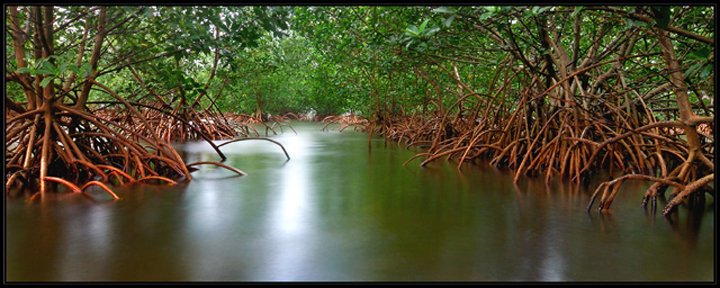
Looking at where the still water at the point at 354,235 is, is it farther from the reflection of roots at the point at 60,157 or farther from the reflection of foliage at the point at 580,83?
the reflection of foliage at the point at 580,83

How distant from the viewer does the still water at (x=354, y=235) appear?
1929 millimetres

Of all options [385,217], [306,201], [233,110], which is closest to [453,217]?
[385,217]

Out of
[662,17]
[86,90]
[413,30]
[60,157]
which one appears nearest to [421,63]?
[413,30]

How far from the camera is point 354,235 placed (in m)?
2.45

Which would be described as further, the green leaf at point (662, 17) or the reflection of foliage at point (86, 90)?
the reflection of foliage at point (86, 90)

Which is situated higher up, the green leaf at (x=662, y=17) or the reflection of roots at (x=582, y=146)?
the green leaf at (x=662, y=17)

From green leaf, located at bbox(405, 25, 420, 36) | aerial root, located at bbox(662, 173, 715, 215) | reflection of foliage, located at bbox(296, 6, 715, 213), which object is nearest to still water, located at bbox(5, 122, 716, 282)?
aerial root, located at bbox(662, 173, 715, 215)

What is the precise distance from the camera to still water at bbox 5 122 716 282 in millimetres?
1929

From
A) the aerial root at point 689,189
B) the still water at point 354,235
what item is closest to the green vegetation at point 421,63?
the aerial root at point 689,189

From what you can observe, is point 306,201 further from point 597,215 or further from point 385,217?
point 597,215

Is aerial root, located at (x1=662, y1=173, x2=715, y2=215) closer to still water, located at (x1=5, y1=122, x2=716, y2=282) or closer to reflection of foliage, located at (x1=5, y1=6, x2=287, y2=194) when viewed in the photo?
still water, located at (x1=5, y1=122, x2=716, y2=282)

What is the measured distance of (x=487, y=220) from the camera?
2822 millimetres

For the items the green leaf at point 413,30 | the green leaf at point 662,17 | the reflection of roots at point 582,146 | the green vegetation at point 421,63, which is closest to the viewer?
the green leaf at point 662,17

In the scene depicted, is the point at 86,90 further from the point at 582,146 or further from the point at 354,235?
the point at 582,146
